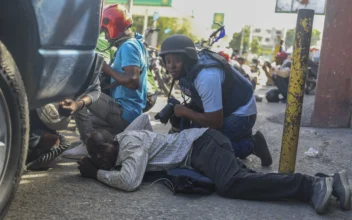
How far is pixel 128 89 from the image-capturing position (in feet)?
15.1

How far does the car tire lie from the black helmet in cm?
172

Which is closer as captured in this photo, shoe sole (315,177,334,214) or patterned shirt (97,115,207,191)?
shoe sole (315,177,334,214)

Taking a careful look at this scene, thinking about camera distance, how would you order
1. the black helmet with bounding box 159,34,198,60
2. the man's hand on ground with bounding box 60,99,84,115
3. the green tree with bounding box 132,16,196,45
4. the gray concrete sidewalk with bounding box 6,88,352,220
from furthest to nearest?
the green tree with bounding box 132,16,196,45, the black helmet with bounding box 159,34,198,60, the man's hand on ground with bounding box 60,99,84,115, the gray concrete sidewalk with bounding box 6,88,352,220

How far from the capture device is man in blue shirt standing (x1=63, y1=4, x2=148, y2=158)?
441 cm

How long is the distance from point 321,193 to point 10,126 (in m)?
1.84

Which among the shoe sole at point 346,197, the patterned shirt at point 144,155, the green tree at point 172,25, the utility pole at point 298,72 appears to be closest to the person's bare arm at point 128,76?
the patterned shirt at point 144,155

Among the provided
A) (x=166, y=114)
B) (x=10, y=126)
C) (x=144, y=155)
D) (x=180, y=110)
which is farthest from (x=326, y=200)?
(x=10, y=126)

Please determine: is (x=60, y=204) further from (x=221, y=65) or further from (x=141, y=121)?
(x=221, y=65)

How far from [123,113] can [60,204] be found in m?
1.72

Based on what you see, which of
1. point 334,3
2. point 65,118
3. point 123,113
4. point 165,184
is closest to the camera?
point 165,184

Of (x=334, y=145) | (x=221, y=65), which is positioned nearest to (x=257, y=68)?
(x=334, y=145)

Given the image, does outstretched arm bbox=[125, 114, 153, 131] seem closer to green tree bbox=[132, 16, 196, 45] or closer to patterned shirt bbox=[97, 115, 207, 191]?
patterned shirt bbox=[97, 115, 207, 191]

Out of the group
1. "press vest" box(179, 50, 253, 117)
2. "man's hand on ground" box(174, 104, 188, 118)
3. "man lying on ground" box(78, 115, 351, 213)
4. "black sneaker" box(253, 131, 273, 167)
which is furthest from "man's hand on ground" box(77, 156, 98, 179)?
"black sneaker" box(253, 131, 273, 167)

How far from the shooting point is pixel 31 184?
3.30 m
